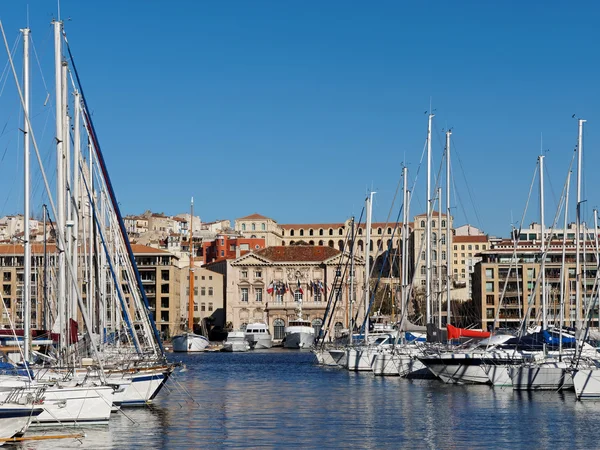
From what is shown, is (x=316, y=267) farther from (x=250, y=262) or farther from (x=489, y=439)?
(x=489, y=439)

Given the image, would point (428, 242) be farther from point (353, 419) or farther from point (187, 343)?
point (187, 343)

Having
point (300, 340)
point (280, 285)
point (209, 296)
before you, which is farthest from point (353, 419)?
point (209, 296)

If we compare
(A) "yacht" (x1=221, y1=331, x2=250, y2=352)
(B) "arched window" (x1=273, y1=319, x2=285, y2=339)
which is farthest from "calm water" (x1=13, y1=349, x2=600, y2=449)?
(B) "arched window" (x1=273, y1=319, x2=285, y2=339)

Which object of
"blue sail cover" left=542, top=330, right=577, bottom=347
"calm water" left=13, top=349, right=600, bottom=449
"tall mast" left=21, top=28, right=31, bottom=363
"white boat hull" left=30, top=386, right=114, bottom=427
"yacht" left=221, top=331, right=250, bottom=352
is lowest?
"yacht" left=221, top=331, right=250, bottom=352

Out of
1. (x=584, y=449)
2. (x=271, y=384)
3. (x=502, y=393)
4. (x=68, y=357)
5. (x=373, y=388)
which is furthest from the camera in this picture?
(x=271, y=384)

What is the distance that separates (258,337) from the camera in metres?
134

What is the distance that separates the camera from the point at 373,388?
55.3 meters

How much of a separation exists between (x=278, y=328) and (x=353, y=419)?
11612 cm

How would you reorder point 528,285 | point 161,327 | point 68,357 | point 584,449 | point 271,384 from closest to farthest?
1. point 584,449
2. point 68,357
3. point 271,384
4. point 528,285
5. point 161,327

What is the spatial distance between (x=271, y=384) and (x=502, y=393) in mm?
16792

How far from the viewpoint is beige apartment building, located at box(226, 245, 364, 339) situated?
511 ft

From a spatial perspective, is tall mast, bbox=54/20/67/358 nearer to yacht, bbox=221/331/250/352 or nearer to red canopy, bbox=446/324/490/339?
red canopy, bbox=446/324/490/339

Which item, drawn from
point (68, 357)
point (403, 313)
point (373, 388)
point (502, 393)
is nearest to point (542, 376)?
point (502, 393)

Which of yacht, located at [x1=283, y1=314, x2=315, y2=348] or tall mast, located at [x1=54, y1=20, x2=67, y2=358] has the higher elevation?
tall mast, located at [x1=54, y1=20, x2=67, y2=358]
